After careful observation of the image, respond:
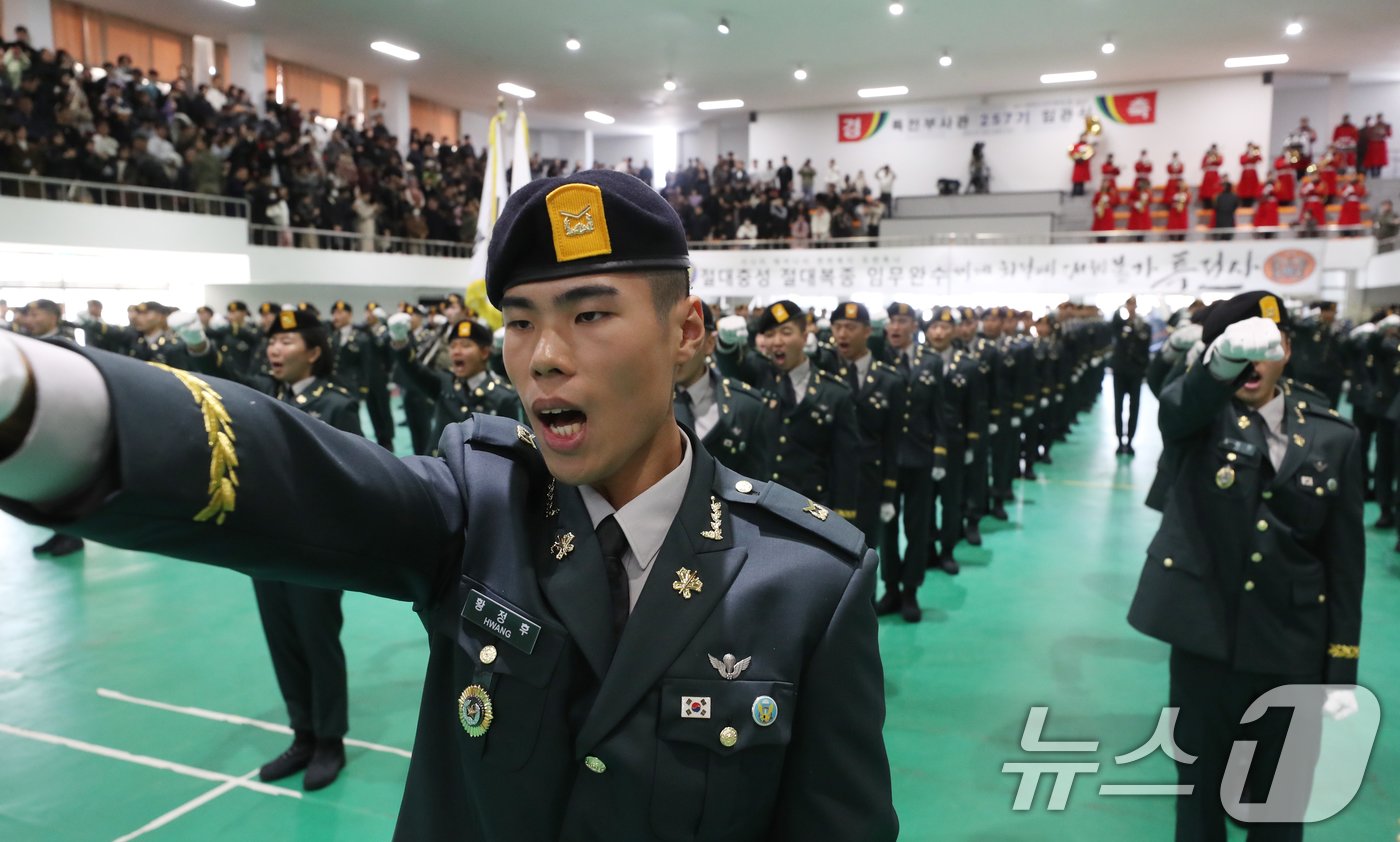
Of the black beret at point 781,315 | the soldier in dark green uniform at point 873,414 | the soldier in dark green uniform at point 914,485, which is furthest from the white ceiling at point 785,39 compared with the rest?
the black beret at point 781,315

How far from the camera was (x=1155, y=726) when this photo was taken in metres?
4.12

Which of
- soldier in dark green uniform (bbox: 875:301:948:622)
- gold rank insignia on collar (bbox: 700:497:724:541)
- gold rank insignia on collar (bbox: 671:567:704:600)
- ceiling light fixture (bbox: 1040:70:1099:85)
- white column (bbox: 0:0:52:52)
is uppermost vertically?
ceiling light fixture (bbox: 1040:70:1099:85)

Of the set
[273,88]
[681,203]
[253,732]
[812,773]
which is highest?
[273,88]

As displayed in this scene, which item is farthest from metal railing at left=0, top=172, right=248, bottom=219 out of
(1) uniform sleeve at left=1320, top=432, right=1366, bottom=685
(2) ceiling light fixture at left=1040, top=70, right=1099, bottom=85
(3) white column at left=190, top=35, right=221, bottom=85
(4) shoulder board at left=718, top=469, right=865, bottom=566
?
(2) ceiling light fixture at left=1040, top=70, right=1099, bottom=85

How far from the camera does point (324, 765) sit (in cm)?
362

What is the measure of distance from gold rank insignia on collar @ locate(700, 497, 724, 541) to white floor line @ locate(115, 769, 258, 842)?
3221 millimetres

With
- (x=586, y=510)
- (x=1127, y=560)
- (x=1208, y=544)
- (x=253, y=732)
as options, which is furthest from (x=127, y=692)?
(x=1127, y=560)

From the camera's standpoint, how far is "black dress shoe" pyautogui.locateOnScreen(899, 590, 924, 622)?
18.1 feet

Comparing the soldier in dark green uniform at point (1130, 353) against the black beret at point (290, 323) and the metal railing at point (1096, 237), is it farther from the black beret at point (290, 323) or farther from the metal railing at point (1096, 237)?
the black beret at point (290, 323)

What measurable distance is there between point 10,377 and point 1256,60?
85.4ft

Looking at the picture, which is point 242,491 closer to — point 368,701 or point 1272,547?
point 1272,547

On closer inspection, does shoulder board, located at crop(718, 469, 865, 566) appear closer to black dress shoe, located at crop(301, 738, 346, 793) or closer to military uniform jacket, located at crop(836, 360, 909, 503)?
black dress shoe, located at crop(301, 738, 346, 793)

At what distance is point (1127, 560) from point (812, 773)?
660 cm

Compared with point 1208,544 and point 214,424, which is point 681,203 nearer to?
point 1208,544
